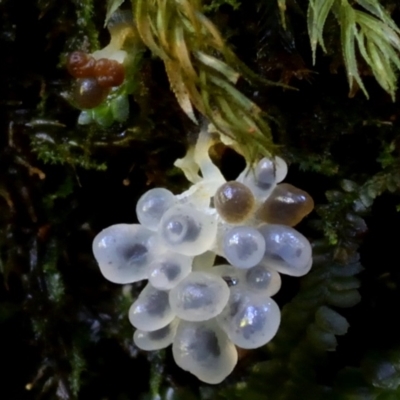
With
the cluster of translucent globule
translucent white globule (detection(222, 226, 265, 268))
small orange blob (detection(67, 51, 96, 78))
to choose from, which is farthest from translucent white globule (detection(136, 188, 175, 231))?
small orange blob (detection(67, 51, 96, 78))

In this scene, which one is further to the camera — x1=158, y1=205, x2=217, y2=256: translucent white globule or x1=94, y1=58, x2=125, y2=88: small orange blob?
x1=94, y1=58, x2=125, y2=88: small orange blob

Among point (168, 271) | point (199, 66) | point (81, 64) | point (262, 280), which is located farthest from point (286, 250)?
point (81, 64)

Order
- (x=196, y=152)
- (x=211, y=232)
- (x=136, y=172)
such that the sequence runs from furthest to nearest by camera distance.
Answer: (x=136, y=172), (x=196, y=152), (x=211, y=232)

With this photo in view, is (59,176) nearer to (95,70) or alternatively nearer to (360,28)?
(95,70)

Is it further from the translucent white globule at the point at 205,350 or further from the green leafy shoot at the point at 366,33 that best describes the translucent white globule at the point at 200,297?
the green leafy shoot at the point at 366,33

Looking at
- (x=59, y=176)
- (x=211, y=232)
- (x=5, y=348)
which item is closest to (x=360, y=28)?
(x=211, y=232)

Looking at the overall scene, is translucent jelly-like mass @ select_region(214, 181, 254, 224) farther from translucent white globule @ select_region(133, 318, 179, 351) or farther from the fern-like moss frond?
translucent white globule @ select_region(133, 318, 179, 351)

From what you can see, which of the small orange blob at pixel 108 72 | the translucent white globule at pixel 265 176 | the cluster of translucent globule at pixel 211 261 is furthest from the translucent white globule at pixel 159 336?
the small orange blob at pixel 108 72
